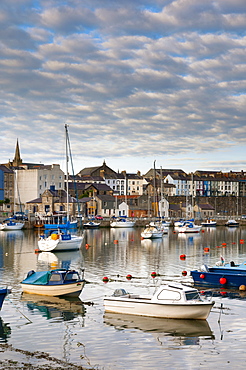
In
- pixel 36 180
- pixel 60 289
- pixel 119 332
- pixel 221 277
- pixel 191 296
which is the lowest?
pixel 119 332

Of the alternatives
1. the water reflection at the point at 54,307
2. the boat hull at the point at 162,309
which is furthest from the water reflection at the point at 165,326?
the water reflection at the point at 54,307

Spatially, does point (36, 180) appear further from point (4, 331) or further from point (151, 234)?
point (4, 331)

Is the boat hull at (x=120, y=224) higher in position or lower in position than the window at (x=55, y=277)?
lower

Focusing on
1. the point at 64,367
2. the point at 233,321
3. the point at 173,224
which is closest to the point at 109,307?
the point at 233,321

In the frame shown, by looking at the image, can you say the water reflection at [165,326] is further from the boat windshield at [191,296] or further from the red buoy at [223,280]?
the red buoy at [223,280]

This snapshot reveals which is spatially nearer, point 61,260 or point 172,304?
point 172,304

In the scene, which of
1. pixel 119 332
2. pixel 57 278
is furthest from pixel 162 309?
pixel 57 278

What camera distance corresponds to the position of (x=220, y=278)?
33156 millimetres

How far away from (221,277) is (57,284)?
1115 cm

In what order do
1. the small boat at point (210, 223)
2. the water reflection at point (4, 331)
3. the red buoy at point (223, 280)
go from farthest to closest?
1. the small boat at point (210, 223)
2. the red buoy at point (223, 280)
3. the water reflection at point (4, 331)

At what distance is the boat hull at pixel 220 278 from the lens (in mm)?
32594

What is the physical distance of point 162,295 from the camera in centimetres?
2441

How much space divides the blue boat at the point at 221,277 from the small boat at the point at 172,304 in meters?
8.82

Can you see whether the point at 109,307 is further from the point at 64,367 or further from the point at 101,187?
the point at 101,187
